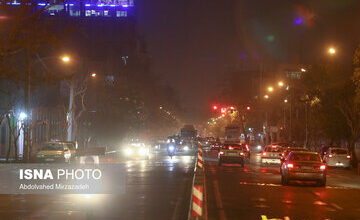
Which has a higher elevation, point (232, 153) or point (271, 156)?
point (232, 153)

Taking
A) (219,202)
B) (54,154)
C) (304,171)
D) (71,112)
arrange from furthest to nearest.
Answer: (71,112) < (54,154) < (304,171) < (219,202)

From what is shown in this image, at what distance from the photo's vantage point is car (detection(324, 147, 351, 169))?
152ft

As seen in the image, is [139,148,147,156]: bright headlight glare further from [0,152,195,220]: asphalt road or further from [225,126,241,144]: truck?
[0,152,195,220]: asphalt road

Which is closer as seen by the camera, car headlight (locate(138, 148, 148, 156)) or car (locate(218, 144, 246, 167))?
car (locate(218, 144, 246, 167))

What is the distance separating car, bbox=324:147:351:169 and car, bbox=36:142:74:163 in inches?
846

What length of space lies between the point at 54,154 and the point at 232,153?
1393 centimetres

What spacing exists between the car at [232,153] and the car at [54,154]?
12.0 metres

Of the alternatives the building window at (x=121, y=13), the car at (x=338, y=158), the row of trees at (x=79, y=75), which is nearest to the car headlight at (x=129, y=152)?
the row of trees at (x=79, y=75)

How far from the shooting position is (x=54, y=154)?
36.2m

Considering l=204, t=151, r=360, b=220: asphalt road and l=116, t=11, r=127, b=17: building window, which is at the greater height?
l=116, t=11, r=127, b=17: building window

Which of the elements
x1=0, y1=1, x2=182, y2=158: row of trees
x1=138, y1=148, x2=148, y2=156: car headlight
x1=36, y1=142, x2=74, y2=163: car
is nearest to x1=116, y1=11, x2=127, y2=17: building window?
x1=0, y1=1, x2=182, y2=158: row of trees

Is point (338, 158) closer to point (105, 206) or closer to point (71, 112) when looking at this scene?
point (71, 112)

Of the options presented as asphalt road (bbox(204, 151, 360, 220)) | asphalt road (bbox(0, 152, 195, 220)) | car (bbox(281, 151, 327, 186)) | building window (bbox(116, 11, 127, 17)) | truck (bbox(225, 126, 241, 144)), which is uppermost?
building window (bbox(116, 11, 127, 17))

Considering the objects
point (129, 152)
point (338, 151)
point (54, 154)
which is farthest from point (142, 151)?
point (54, 154)
